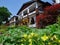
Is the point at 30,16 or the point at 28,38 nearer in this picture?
the point at 28,38

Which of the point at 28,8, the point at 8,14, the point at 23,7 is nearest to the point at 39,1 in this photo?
the point at 28,8

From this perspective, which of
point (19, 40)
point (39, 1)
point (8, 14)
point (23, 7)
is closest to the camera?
point (19, 40)

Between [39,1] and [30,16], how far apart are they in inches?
154

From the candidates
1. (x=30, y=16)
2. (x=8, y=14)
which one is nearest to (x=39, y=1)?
(x=30, y=16)

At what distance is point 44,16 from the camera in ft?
75.4

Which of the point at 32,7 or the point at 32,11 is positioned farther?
the point at 32,7

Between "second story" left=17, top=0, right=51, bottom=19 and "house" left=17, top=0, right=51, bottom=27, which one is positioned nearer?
"house" left=17, top=0, right=51, bottom=27

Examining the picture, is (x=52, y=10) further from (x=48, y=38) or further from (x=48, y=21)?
(x=48, y=38)

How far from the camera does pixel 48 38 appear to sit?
3529mm

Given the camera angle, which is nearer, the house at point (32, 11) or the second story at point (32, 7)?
the house at point (32, 11)

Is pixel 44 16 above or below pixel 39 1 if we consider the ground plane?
below

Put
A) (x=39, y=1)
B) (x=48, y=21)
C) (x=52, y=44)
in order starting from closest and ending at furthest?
(x=52, y=44), (x=48, y=21), (x=39, y=1)

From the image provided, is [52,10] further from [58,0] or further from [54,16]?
[58,0]

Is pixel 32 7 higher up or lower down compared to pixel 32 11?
higher up
